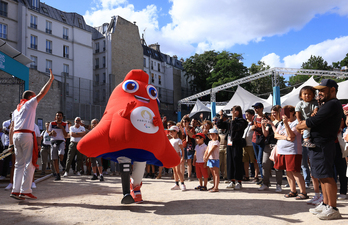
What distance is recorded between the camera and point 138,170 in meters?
4.87

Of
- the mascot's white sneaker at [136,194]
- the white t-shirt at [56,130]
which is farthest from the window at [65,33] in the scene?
the mascot's white sneaker at [136,194]

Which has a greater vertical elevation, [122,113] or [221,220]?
[122,113]

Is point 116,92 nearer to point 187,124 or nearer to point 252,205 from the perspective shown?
point 252,205

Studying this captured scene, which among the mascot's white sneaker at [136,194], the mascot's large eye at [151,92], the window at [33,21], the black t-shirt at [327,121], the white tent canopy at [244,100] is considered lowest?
the mascot's white sneaker at [136,194]

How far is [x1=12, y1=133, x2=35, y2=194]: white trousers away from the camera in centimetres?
485

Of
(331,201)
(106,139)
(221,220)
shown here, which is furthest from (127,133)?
(331,201)

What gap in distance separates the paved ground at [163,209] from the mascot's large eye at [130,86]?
1971 millimetres

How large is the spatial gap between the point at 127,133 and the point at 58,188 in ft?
11.1

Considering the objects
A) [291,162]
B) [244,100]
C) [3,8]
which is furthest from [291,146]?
[3,8]

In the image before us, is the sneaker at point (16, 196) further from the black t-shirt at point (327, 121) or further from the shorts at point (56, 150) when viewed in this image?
the black t-shirt at point (327, 121)

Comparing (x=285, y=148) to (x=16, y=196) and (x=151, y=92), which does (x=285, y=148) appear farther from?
(x=16, y=196)

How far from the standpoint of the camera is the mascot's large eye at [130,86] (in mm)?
4898

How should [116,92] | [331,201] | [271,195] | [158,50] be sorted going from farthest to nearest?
[158,50] < [271,195] < [116,92] < [331,201]

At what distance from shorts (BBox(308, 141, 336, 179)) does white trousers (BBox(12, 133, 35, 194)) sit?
15.3 feet
